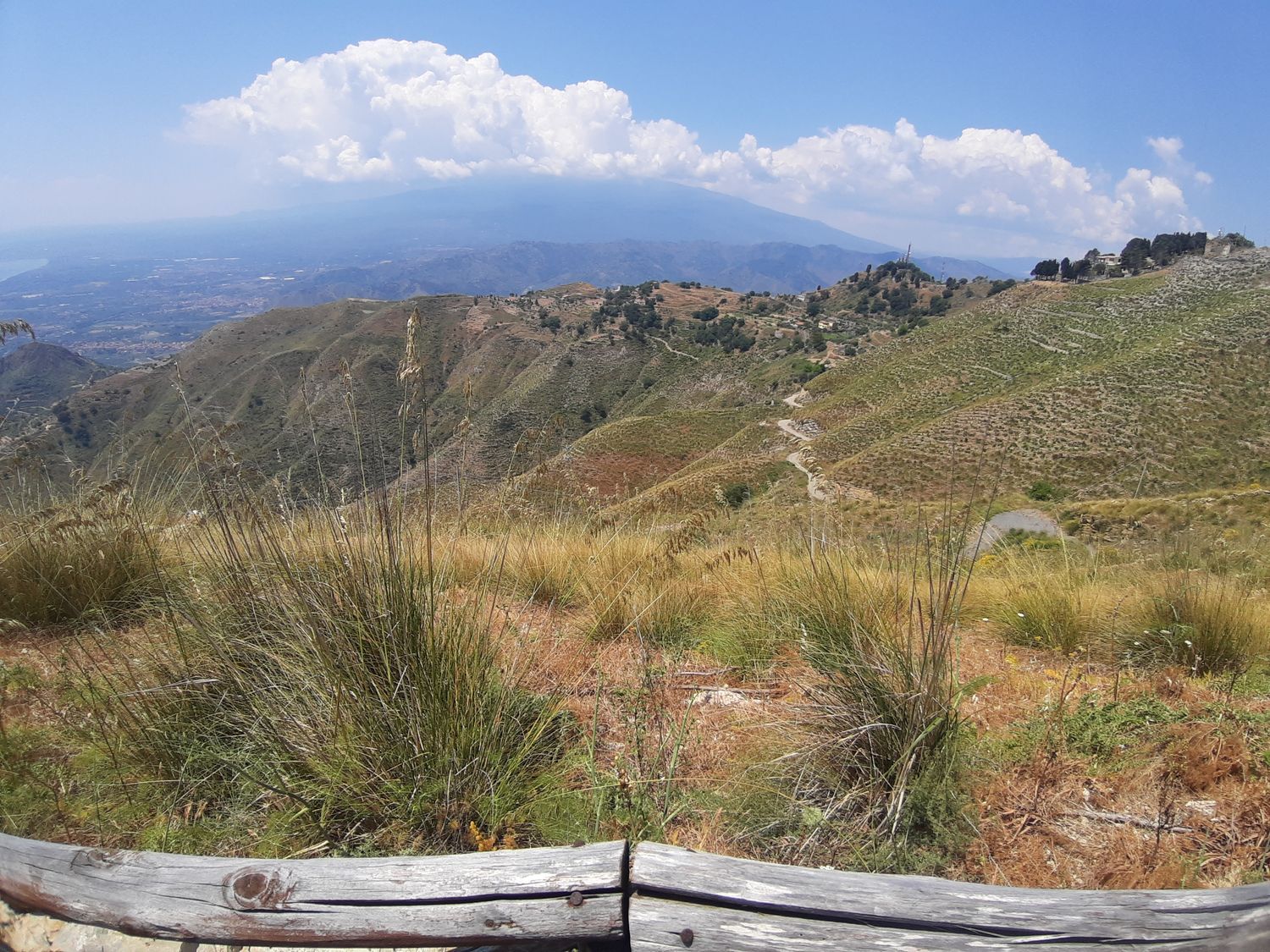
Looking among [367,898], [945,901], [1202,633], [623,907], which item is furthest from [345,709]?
[1202,633]

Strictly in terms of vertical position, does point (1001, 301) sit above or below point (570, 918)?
above

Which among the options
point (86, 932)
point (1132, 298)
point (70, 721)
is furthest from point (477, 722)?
point (1132, 298)

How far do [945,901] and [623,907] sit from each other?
756 mm

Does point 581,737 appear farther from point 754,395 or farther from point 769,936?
point 754,395

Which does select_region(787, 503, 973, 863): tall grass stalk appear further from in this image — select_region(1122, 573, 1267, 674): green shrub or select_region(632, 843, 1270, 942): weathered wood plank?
select_region(1122, 573, 1267, 674): green shrub

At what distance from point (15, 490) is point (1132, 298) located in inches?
2621

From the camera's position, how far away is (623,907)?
147 centimetres

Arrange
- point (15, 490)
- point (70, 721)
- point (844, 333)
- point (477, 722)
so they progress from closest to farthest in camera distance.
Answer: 1. point (477, 722)
2. point (70, 721)
3. point (15, 490)
4. point (844, 333)

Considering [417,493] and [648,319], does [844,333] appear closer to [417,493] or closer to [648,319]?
[648,319]

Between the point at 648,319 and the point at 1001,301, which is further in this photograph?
the point at 648,319

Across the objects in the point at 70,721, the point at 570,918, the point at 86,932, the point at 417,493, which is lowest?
the point at 86,932

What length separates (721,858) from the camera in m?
1.53

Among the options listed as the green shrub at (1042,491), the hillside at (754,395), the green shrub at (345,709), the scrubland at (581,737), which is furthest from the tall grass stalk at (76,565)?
the green shrub at (1042,491)

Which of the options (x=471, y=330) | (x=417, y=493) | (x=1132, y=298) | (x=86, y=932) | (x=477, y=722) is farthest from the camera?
(x=471, y=330)
